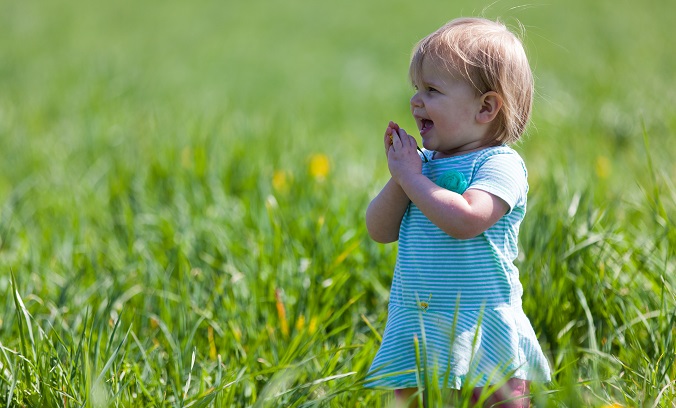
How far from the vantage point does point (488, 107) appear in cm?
176

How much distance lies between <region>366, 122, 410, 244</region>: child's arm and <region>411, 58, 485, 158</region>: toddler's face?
0.27 ft

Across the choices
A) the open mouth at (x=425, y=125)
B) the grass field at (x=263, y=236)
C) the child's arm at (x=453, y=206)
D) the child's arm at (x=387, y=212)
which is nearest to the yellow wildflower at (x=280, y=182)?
the grass field at (x=263, y=236)

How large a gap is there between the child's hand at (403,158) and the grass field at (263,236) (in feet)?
1.31

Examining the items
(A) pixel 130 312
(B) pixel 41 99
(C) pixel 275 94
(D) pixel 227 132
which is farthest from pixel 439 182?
(C) pixel 275 94

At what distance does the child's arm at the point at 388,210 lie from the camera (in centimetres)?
182

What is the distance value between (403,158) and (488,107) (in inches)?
8.6

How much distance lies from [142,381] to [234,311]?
477 millimetres

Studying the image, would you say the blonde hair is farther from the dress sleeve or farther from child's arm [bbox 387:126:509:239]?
child's arm [bbox 387:126:509:239]

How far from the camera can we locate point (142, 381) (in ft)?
6.47

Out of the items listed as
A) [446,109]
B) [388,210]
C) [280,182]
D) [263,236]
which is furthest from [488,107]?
[280,182]

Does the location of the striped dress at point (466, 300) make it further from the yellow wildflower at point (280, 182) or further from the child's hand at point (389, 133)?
the yellow wildflower at point (280, 182)

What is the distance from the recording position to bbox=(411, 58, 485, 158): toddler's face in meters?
1.74

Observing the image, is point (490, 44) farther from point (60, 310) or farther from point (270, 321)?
point (60, 310)

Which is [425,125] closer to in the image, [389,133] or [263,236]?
[389,133]
